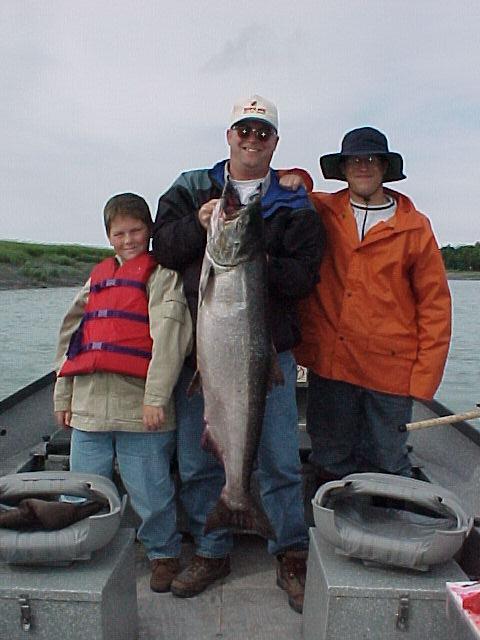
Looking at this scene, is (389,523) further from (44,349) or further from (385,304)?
(44,349)

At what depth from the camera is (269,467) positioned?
3283 mm

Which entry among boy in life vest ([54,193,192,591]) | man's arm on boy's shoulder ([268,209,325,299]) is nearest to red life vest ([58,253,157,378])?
boy in life vest ([54,193,192,591])

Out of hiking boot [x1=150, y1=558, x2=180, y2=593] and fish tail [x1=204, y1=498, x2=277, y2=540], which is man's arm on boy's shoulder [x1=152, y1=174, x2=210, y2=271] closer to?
fish tail [x1=204, y1=498, x2=277, y2=540]

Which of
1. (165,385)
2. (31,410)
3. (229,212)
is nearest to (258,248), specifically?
(229,212)

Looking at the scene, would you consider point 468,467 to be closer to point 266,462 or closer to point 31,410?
point 266,462

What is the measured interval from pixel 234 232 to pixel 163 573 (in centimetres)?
179

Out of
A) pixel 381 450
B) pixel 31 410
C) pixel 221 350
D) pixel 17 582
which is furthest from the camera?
pixel 31 410

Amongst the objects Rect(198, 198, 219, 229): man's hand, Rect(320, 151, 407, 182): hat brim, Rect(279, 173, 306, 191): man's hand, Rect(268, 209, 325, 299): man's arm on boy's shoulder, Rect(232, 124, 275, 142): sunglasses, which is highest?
Rect(232, 124, 275, 142): sunglasses

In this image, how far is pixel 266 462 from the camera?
3.28 metres

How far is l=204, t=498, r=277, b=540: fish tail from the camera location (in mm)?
2961

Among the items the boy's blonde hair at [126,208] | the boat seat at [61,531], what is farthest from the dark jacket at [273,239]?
the boat seat at [61,531]

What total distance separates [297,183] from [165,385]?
115cm

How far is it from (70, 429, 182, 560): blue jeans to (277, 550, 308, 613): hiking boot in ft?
2.08

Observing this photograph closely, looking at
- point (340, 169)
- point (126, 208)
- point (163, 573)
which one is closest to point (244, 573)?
point (163, 573)
